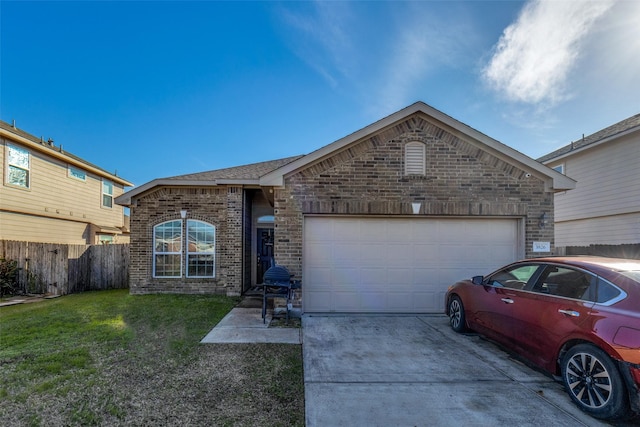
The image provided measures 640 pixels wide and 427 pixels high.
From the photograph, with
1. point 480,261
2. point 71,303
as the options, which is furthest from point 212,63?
point 480,261

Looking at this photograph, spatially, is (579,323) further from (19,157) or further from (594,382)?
(19,157)

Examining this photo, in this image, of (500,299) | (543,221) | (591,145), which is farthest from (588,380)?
(591,145)

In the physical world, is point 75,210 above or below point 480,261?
above

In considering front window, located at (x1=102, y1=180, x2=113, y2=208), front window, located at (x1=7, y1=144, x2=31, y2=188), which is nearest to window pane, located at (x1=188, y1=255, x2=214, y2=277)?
front window, located at (x1=7, y1=144, x2=31, y2=188)

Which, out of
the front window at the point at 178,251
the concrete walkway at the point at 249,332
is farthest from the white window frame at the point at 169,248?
the concrete walkway at the point at 249,332

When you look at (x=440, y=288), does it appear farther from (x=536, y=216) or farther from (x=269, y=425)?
(x=269, y=425)

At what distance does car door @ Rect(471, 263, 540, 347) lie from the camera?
4.54 m

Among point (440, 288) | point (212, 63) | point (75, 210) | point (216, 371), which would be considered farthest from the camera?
point (75, 210)

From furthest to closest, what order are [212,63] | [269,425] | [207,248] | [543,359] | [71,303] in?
[212,63], [207,248], [71,303], [543,359], [269,425]

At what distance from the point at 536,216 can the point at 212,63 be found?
11.3 m

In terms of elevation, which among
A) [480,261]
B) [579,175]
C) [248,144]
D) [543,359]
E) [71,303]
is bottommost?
[71,303]

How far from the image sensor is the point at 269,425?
116 inches

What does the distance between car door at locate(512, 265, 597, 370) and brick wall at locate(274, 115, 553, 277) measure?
3.16 m

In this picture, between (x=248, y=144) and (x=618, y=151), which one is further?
(x=248, y=144)
